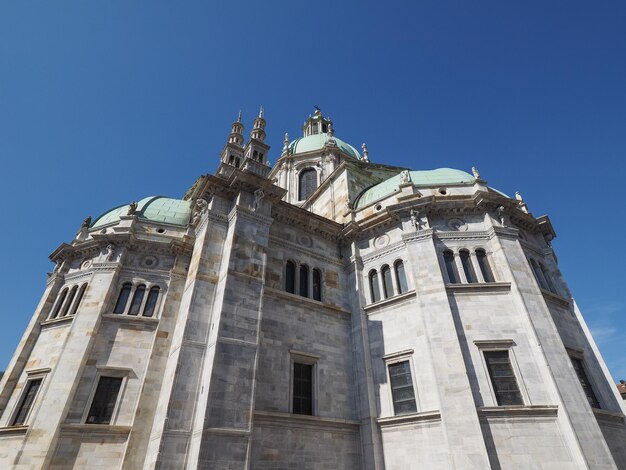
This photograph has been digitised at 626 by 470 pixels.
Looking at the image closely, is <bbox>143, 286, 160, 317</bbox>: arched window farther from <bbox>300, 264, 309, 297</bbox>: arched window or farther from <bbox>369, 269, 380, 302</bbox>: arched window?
<bbox>369, 269, 380, 302</bbox>: arched window

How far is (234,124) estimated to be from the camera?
22156 mm

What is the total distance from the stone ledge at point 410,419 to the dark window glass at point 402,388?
40 cm

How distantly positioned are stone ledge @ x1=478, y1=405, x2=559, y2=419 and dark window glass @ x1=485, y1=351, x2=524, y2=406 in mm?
403

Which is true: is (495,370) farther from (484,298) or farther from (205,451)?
(205,451)

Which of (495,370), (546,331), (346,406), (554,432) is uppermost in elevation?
(546,331)

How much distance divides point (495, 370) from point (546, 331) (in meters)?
2.85

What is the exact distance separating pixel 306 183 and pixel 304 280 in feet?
59.8

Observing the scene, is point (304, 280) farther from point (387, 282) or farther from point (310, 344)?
point (387, 282)

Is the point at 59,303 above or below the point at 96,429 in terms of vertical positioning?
above

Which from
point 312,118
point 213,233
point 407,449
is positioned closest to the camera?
point 407,449

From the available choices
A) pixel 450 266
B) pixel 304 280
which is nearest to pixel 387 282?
pixel 450 266

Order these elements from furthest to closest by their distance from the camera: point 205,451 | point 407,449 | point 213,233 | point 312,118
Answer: point 312,118, point 213,233, point 407,449, point 205,451

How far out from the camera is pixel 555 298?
17547 mm

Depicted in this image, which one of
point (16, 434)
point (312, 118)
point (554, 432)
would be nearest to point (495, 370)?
point (554, 432)
